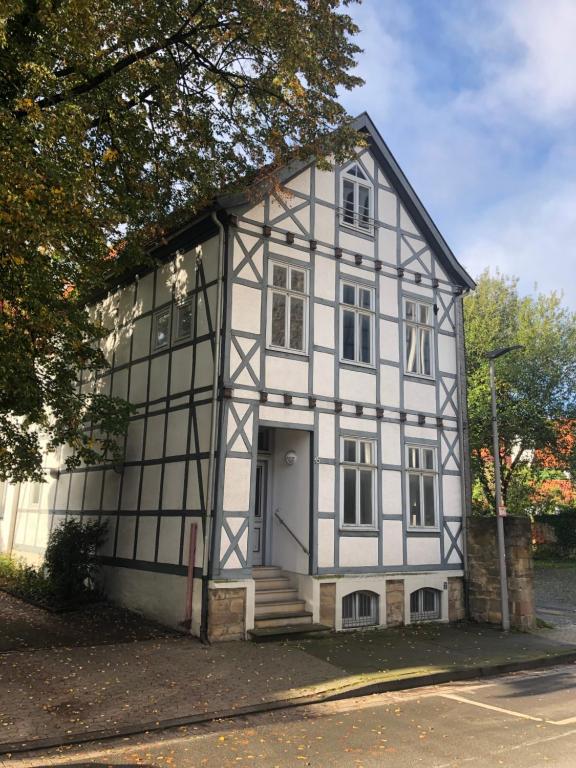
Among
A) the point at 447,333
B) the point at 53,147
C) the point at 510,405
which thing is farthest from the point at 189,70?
the point at 510,405

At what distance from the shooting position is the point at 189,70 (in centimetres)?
1244

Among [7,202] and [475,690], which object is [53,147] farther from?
[475,690]

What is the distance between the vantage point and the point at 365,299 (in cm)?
1571

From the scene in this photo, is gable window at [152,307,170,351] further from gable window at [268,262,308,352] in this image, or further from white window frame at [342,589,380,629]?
white window frame at [342,589,380,629]

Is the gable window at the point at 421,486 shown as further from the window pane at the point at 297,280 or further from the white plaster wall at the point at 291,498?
the window pane at the point at 297,280

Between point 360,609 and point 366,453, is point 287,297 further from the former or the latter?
point 360,609

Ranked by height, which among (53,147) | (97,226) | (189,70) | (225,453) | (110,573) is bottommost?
(110,573)

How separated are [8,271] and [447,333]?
11241mm

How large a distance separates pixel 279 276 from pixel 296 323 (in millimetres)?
1088

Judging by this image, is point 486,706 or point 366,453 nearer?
point 486,706

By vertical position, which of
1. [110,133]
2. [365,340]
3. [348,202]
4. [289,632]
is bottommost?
[289,632]

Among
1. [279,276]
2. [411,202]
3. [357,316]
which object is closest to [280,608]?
Answer: [357,316]

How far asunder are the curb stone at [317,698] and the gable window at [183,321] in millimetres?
7902

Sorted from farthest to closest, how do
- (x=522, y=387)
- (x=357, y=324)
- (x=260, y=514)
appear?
(x=522, y=387)
(x=357, y=324)
(x=260, y=514)
